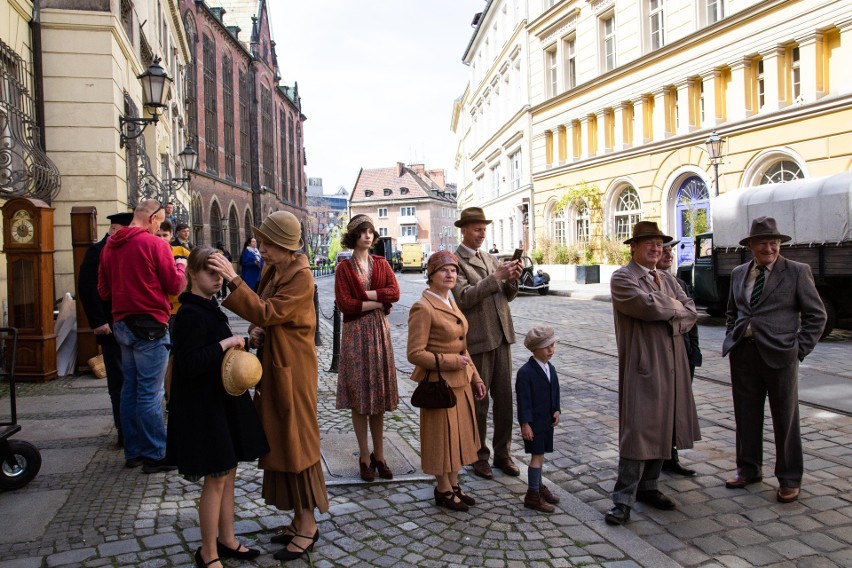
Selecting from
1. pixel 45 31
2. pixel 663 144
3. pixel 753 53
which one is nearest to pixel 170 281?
pixel 45 31

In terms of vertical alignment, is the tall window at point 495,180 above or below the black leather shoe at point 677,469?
above

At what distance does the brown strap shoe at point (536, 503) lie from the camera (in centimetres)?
421

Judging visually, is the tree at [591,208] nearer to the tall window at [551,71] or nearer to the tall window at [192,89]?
the tall window at [551,71]

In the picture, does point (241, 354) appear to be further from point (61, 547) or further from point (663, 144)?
point (663, 144)

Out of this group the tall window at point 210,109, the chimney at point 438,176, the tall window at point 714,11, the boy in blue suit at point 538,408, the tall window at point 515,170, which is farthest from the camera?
the chimney at point 438,176

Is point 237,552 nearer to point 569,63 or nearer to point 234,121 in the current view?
point 569,63

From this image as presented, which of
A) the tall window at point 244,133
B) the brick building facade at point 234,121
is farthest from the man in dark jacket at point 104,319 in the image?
the tall window at point 244,133

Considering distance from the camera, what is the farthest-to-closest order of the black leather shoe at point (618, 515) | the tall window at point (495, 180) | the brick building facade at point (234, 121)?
1. the tall window at point (495, 180)
2. the brick building facade at point (234, 121)
3. the black leather shoe at point (618, 515)

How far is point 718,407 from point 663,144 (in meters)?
20.4

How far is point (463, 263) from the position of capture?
504 cm

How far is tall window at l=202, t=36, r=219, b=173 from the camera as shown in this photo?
40.3 m

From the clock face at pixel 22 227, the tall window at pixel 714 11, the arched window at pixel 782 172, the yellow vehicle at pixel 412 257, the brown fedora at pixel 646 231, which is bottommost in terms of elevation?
the brown fedora at pixel 646 231

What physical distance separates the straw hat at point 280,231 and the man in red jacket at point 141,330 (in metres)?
1.94

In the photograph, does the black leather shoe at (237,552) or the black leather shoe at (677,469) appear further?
the black leather shoe at (677,469)
